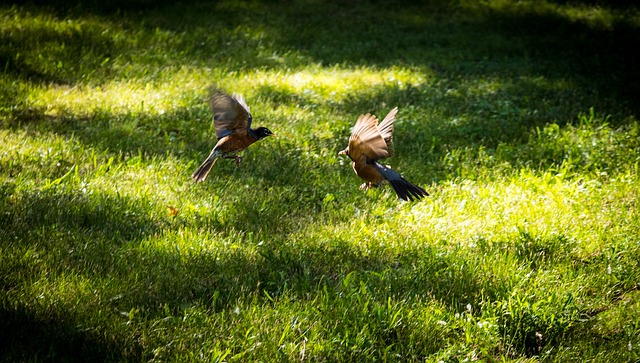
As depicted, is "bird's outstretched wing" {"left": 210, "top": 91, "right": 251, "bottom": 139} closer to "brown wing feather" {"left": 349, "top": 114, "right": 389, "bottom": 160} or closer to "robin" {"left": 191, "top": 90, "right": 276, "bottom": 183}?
"robin" {"left": 191, "top": 90, "right": 276, "bottom": 183}

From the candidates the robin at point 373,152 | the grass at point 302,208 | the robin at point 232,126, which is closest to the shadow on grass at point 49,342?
the grass at point 302,208

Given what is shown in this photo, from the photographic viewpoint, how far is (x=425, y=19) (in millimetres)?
14984

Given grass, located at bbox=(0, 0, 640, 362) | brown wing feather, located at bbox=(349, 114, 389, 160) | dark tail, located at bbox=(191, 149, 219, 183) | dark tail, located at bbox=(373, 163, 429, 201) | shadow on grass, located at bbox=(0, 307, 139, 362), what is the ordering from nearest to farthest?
shadow on grass, located at bbox=(0, 307, 139, 362), grass, located at bbox=(0, 0, 640, 362), brown wing feather, located at bbox=(349, 114, 389, 160), dark tail, located at bbox=(373, 163, 429, 201), dark tail, located at bbox=(191, 149, 219, 183)

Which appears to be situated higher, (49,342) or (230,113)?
(230,113)

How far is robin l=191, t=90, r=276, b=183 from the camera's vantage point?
4.84 metres

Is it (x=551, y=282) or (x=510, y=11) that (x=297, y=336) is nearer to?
(x=551, y=282)

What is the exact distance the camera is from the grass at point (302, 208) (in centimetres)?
423

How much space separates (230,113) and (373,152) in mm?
1156

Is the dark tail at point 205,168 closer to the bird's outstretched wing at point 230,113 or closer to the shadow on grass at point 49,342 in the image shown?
the bird's outstretched wing at point 230,113

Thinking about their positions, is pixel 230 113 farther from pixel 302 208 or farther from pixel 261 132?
pixel 302 208

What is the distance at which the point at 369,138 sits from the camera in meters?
4.61

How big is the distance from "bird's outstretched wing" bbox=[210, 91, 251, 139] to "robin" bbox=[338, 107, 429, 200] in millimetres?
804

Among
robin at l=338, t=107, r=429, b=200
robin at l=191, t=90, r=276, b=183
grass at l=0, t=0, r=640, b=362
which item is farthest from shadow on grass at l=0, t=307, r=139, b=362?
robin at l=338, t=107, r=429, b=200

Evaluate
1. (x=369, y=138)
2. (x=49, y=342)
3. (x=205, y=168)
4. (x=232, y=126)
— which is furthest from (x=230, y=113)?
(x=49, y=342)
